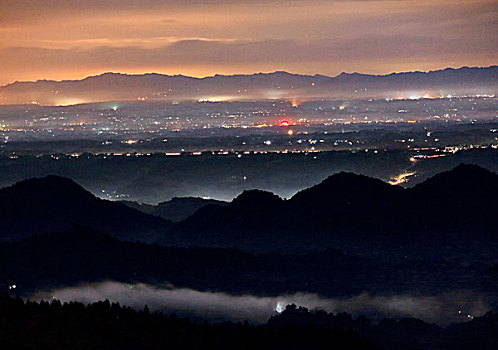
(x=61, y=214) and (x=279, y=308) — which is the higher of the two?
(x=61, y=214)

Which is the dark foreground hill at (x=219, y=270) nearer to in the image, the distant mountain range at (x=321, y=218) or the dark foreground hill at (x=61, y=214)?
the distant mountain range at (x=321, y=218)

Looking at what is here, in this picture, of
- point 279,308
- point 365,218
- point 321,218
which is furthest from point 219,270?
point 365,218

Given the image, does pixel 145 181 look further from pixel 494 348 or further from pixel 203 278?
A: pixel 494 348

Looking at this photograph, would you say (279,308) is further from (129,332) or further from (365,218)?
(365,218)

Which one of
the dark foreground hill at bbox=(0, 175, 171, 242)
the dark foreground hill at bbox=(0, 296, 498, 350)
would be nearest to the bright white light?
the dark foreground hill at bbox=(0, 296, 498, 350)

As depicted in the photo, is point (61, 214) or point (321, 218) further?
point (61, 214)

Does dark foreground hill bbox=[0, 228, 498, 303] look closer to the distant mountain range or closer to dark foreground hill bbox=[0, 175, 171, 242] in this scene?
the distant mountain range

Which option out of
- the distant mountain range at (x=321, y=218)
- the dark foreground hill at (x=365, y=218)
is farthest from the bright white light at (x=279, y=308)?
the dark foreground hill at (x=365, y=218)

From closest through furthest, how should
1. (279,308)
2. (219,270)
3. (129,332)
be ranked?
(129,332), (279,308), (219,270)
